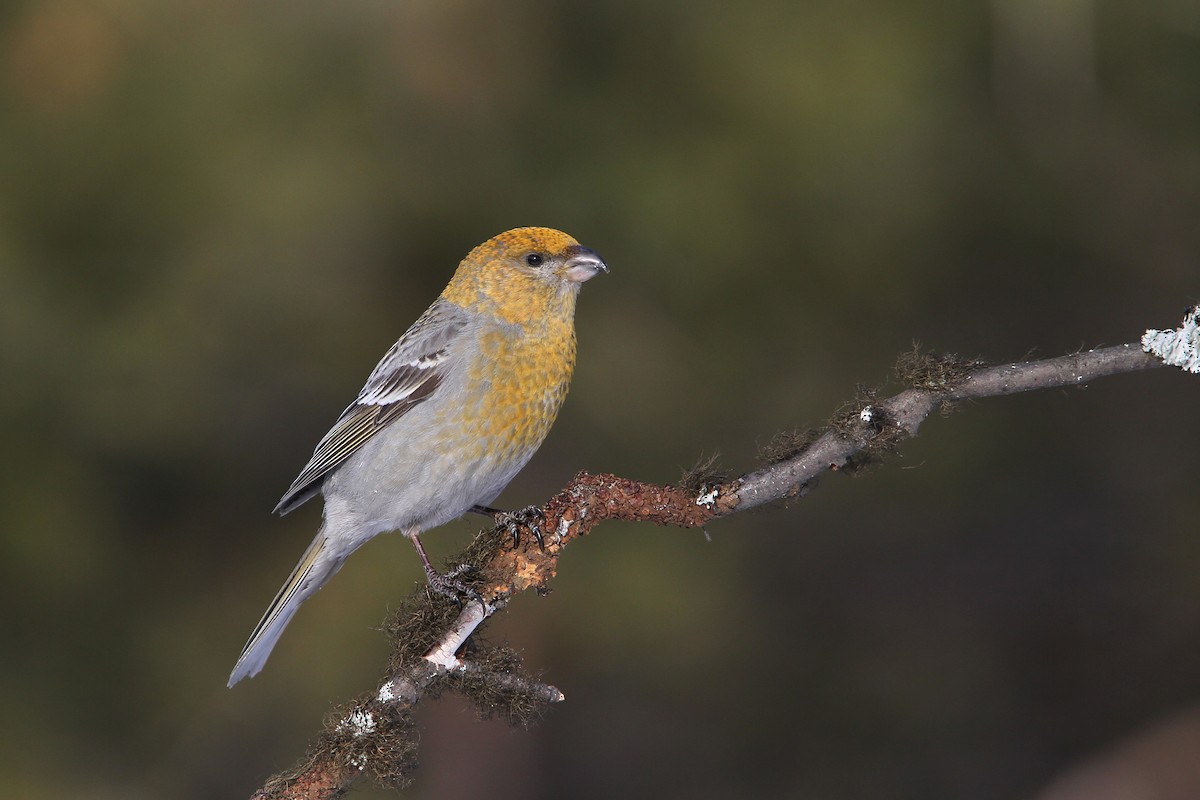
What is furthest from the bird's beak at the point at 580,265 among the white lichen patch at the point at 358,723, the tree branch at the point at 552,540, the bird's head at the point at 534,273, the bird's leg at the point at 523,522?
the white lichen patch at the point at 358,723

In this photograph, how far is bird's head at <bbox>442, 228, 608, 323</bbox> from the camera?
12.3 ft

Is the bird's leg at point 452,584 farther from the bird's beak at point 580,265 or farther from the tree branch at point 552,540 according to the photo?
the bird's beak at point 580,265

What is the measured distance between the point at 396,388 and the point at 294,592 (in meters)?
0.79

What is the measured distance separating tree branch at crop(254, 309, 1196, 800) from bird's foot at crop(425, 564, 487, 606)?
0.03m

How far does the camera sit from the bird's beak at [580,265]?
12.1 ft

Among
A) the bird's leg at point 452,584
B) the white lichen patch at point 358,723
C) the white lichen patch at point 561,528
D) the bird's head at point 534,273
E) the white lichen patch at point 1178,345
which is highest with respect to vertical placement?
the white lichen patch at point 1178,345

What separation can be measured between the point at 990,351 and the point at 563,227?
2305 millimetres

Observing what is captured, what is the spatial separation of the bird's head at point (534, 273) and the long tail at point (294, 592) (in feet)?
3.37

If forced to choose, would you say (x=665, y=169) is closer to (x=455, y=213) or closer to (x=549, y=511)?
(x=455, y=213)

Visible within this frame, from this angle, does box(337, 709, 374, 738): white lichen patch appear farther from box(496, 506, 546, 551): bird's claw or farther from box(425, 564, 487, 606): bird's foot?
box(496, 506, 546, 551): bird's claw

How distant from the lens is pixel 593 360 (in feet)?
18.0

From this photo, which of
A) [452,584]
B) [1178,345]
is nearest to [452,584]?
[452,584]

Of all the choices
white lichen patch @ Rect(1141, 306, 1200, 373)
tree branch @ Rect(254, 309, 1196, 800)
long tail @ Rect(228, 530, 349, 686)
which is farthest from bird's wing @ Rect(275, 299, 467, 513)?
Result: white lichen patch @ Rect(1141, 306, 1200, 373)

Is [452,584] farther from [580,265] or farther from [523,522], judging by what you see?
[580,265]
